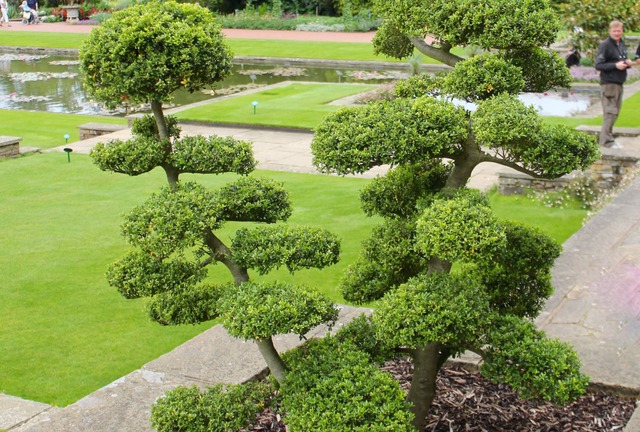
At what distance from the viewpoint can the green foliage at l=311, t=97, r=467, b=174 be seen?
5.03m

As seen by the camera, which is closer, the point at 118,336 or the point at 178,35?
the point at 178,35

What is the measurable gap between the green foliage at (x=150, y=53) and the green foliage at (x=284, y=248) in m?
1.03

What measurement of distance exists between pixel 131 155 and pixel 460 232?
2.07 m

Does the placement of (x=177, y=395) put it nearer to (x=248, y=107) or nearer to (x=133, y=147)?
(x=133, y=147)

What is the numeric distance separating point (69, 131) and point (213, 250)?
15.0 meters

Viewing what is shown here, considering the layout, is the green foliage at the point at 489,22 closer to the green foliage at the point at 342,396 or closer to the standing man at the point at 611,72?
the green foliage at the point at 342,396

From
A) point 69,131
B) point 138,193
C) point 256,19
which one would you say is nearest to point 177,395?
point 138,193

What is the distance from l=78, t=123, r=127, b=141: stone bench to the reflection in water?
2.97 meters

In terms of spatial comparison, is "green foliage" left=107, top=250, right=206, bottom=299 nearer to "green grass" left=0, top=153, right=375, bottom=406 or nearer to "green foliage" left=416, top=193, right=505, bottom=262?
"green foliage" left=416, top=193, right=505, bottom=262

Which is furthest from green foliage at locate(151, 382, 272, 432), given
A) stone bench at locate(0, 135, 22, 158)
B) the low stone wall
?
stone bench at locate(0, 135, 22, 158)

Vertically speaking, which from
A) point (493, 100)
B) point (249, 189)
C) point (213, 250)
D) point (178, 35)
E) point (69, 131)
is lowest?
point (69, 131)

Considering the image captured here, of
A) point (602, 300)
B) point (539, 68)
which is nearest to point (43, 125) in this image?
point (602, 300)

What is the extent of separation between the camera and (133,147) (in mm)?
5309

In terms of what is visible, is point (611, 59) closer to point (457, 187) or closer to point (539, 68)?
point (539, 68)
